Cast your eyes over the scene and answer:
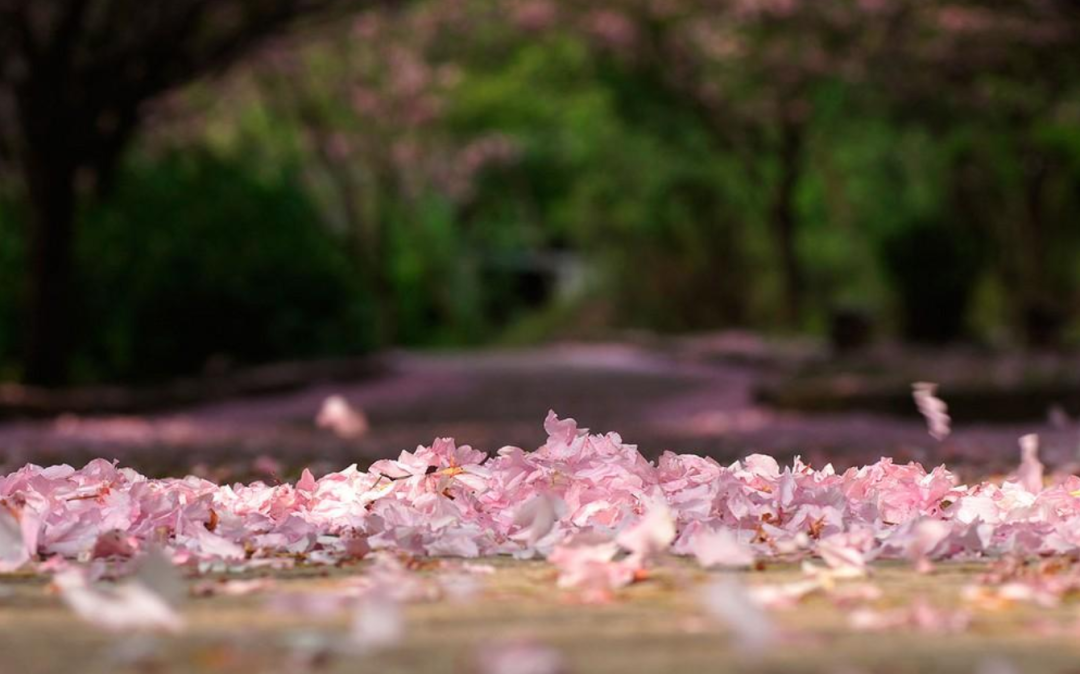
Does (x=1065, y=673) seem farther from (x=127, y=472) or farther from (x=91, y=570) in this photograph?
(x=127, y=472)

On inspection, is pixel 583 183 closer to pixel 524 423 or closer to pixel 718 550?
pixel 524 423

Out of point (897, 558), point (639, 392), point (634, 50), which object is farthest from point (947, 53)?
point (897, 558)

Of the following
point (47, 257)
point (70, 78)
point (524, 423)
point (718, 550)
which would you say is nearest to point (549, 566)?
point (718, 550)

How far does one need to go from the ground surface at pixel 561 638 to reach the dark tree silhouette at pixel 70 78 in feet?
38.0

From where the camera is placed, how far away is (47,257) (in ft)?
46.6

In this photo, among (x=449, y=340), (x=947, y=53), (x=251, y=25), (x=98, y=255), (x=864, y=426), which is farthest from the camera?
(x=449, y=340)

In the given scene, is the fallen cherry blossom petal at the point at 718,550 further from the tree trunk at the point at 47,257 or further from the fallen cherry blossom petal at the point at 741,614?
the tree trunk at the point at 47,257

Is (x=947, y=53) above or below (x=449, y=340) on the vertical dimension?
above

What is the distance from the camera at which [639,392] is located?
16734mm

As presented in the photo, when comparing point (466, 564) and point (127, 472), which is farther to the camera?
point (127, 472)

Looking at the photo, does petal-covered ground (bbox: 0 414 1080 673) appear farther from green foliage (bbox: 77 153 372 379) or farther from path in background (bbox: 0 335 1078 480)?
green foliage (bbox: 77 153 372 379)

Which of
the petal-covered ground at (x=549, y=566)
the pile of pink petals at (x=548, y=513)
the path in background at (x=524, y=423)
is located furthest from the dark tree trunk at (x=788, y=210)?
the pile of pink petals at (x=548, y=513)

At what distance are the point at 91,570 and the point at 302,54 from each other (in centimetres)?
2270

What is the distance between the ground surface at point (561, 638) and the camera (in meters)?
2.27
